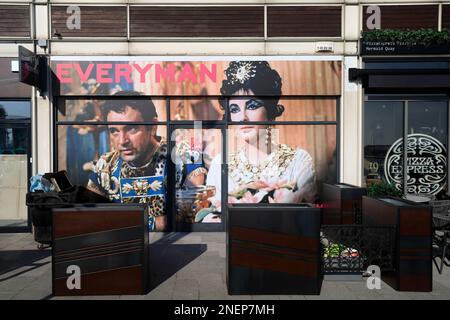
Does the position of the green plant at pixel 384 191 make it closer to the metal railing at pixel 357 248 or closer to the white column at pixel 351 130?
the white column at pixel 351 130

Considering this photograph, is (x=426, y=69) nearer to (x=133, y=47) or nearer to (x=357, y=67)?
(x=357, y=67)

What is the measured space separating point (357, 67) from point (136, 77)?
480 cm

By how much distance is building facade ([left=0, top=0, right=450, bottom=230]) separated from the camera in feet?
29.5

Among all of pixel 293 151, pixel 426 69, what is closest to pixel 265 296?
pixel 293 151

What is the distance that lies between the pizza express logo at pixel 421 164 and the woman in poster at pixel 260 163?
1.97 meters

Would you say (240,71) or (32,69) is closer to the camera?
(32,69)

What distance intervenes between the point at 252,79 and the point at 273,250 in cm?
482

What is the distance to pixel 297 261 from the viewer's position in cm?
520

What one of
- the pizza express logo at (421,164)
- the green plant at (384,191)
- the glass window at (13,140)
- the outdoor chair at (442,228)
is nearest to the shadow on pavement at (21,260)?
the glass window at (13,140)

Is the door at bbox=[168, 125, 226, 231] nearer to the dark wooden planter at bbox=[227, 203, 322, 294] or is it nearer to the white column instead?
the white column

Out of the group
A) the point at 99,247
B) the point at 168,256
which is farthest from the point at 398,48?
the point at 99,247

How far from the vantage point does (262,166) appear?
30.4ft

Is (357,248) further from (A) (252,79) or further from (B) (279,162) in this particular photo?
(A) (252,79)

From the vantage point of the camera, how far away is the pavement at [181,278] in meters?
5.26
